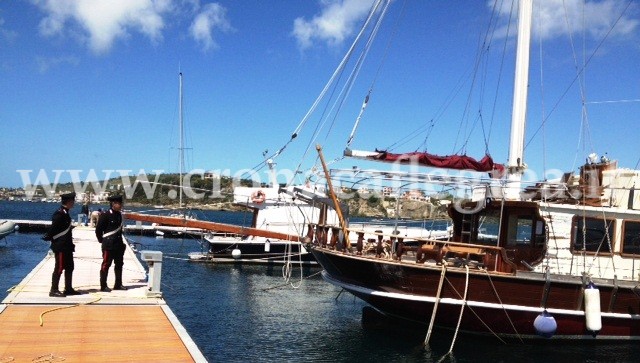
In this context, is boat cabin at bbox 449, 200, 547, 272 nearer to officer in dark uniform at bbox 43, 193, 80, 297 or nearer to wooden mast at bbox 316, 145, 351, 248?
wooden mast at bbox 316, 145, 351, 248

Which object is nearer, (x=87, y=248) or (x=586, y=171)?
(x=586, y=171)

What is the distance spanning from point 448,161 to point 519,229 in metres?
2.72

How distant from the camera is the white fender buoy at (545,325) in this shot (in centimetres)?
1336

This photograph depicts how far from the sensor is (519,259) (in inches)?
601

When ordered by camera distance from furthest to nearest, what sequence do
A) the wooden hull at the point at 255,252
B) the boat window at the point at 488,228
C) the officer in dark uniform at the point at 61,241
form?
the wooden hull at the point at 255,252 → the boat window at the point at 488,228 → the officer in dark uniform at the point at 61,241

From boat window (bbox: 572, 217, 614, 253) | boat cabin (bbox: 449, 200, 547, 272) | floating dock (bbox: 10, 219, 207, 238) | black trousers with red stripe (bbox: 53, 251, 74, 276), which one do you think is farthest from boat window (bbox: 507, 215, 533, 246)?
floating dock (bbox: 10, 219, 207, 238)

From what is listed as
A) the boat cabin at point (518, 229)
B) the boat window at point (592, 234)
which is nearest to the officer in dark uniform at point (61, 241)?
the boat cabin at point (518, 229)

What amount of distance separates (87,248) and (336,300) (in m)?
10.3

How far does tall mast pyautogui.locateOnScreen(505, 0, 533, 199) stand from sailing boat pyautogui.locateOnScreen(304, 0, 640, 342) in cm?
3

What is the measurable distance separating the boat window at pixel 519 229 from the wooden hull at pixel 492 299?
1590mm

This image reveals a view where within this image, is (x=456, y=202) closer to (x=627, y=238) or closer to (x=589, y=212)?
(x=589, y=212)

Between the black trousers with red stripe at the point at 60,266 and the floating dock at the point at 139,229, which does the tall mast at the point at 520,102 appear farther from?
the floating dock at the point at 139,229

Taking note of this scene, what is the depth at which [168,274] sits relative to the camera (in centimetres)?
2559

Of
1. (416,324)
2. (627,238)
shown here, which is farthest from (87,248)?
(627,238)
